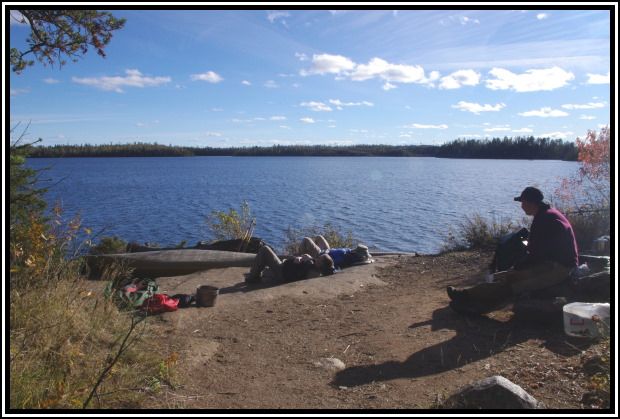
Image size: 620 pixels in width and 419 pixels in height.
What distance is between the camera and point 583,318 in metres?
5.16

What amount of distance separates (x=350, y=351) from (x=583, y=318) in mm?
2324

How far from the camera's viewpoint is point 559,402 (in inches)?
161

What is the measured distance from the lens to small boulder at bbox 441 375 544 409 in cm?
370

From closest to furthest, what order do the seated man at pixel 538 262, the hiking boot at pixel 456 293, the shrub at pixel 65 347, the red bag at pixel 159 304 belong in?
the shrub at pixel 65 347 < the seated man at pixel 538 262 < the hiking boot at pixel 456 293 < the red bag at pixel 159 304

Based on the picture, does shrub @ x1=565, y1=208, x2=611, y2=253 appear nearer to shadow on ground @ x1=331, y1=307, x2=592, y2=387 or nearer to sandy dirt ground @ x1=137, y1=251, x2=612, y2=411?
sandy dirt ground @ x1=137, y1=251, x2=612, y2=411

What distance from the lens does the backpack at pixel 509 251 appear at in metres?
7.68

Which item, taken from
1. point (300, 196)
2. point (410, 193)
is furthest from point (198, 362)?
point (410, 193)

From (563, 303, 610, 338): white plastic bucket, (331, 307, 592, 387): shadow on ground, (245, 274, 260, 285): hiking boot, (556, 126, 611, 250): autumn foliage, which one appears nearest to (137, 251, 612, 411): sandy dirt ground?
(331, 307, 592, 387): shadow on ground

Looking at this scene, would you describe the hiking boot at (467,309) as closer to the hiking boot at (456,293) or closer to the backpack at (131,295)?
the hiking boot at (456,293)

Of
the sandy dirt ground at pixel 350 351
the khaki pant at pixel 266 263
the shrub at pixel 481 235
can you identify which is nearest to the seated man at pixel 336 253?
the khaki pant at pixel 266 263

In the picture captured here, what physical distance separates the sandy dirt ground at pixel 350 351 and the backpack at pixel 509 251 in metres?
0.93

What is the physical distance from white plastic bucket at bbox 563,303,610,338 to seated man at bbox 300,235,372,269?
526 centimetres

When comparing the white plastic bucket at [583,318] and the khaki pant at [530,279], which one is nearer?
the white plastic bucket at [583,318]
